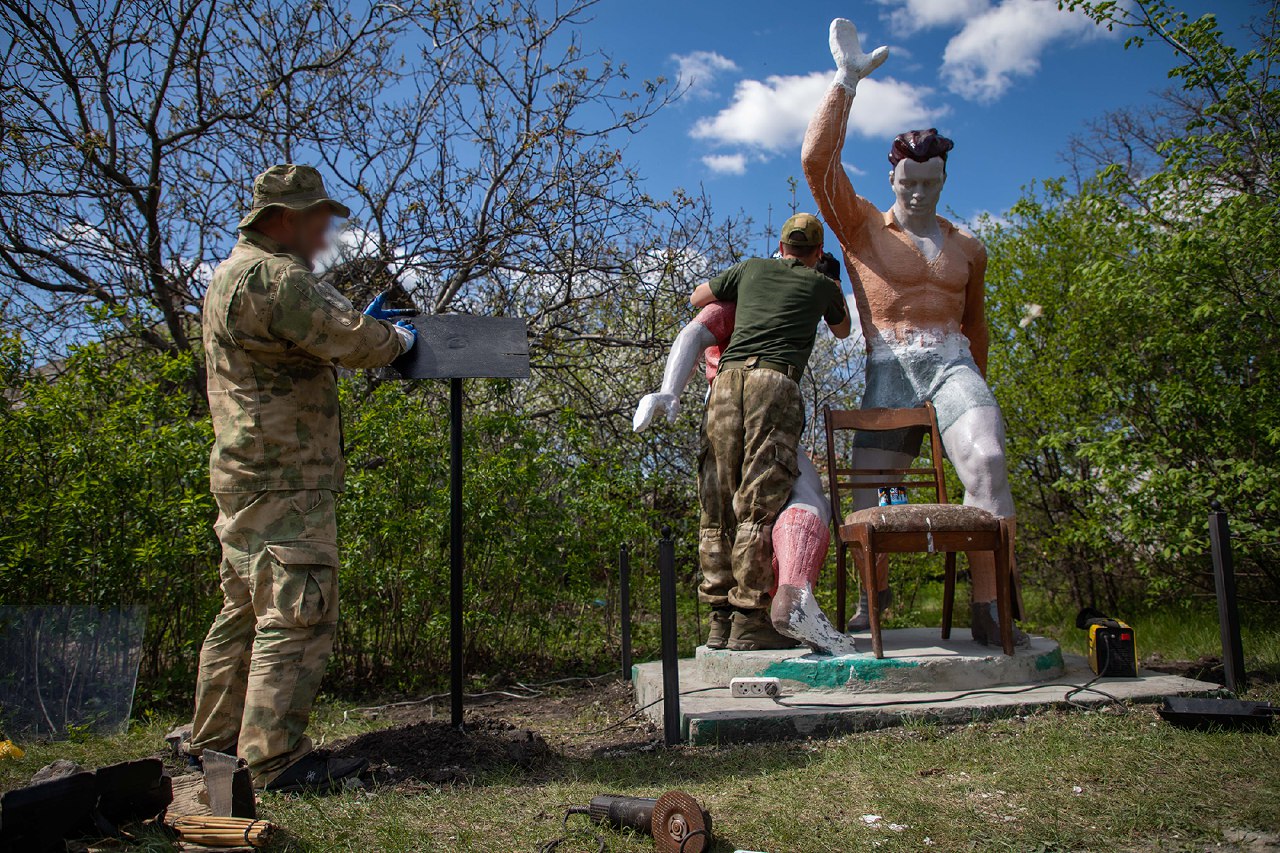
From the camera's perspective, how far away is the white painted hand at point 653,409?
436 centimetres

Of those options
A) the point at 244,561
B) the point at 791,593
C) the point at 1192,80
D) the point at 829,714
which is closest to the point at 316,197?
the point at 244,561

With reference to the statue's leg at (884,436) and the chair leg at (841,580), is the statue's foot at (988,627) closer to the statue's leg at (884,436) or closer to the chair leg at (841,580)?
the statue's leg at (884,436)

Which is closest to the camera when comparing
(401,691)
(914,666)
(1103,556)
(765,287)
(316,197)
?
(316,197)

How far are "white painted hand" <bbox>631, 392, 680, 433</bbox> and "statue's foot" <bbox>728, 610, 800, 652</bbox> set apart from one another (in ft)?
3.34

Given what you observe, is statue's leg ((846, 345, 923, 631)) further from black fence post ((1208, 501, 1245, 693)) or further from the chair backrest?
black fence post ((1208, 501, 1245, 693))

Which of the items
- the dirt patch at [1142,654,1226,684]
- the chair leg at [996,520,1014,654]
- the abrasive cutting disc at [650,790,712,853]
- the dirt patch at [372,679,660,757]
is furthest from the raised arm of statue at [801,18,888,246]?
the abrasive cutting disc at [650,790,712,853]

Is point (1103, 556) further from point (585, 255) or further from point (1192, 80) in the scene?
point (585, 255)

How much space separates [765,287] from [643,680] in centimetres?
211

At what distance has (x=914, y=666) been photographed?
398 cm

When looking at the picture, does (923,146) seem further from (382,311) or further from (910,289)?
(382,311)

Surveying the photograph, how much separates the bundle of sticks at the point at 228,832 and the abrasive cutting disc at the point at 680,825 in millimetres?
1019

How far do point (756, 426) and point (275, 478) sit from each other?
2.23m

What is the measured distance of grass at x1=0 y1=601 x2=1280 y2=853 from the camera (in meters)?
2.41

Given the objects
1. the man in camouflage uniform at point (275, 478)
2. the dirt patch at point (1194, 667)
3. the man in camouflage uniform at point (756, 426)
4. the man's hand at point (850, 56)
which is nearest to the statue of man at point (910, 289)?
the man's hand at point (850, 56)
